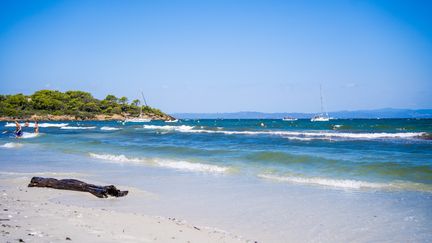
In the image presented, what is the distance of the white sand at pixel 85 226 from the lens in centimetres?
532

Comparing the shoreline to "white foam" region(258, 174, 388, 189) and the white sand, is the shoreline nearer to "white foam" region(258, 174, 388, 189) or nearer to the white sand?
"white foam" region(258, 174, 388, 189)

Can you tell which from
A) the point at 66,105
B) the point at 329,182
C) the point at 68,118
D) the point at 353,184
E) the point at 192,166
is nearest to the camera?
the point at 353,184

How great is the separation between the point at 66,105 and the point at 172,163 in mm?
127878

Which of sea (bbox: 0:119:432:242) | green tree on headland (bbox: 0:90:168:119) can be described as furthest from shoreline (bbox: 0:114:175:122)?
sea (bbox: 0:119:432:242)

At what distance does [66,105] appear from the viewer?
438 feet

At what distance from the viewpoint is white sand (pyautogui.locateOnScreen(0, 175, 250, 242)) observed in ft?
17.5

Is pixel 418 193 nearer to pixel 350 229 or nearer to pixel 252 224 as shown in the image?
pixel 350 229

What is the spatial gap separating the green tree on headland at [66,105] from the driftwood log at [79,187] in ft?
363

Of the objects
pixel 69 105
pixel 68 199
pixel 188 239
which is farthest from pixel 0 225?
pixel 69 105

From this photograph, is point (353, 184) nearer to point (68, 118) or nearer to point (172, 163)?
point (172, 163)

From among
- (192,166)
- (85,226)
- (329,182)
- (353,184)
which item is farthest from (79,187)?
(353,184)

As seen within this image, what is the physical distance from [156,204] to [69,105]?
13796 centimetres

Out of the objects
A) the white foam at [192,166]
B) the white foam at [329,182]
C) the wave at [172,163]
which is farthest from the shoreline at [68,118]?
the white foam at [329,182]

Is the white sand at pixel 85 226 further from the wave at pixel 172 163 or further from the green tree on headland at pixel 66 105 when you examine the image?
the green tree on headland at pixel 66 105
